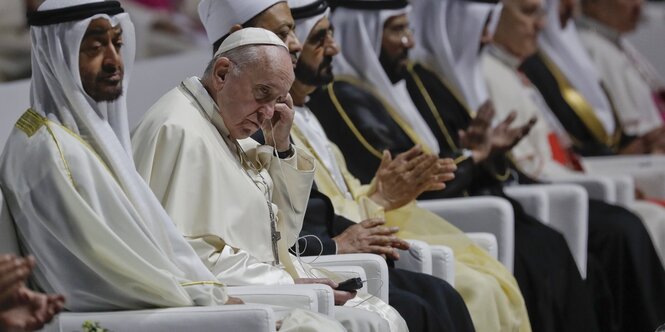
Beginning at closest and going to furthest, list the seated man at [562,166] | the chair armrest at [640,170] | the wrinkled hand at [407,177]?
the wrinkled hand at [407,177] < the seated man at [562,166] < the chair armrest at [640,170]

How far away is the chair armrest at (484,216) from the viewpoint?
7121 mm

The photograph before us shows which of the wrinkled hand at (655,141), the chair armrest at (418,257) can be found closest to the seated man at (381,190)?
the chair armrest at (418,257)

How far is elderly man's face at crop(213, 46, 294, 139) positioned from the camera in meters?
5.36

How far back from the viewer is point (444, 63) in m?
8.38

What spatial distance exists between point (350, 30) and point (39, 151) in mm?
2946

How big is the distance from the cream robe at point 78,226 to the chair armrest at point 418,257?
151cm

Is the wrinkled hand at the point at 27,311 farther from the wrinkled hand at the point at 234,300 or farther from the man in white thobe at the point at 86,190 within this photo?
the wrinkled hand at the point at 234,300

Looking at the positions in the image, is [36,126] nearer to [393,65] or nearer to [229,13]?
[229,13]

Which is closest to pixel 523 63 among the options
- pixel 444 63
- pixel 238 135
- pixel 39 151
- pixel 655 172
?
pixel 655 172

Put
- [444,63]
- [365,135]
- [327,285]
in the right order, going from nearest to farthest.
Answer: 1. [327,285]
2. [365,135]
3. [444,63]

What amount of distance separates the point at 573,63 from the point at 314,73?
12.9 ft

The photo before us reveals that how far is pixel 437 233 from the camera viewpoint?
6.88 m

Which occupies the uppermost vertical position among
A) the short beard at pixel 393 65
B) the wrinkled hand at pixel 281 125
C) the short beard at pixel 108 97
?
the short beard at pixel 108 97

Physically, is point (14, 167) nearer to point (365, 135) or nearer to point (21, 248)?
point (21, 248)
